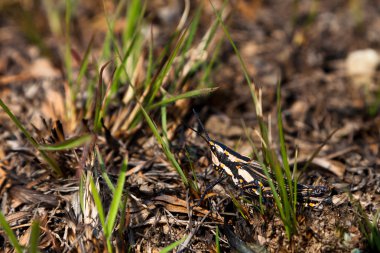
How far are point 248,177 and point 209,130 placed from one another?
92 cm

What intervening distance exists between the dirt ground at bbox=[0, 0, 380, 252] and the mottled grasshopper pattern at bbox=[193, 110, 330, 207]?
3.1 inches

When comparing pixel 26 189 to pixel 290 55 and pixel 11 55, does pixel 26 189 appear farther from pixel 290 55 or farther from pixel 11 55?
pixel 290 55

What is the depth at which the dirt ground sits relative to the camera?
2.04 m

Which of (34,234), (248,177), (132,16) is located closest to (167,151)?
(248,177)

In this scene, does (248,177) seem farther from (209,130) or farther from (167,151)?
(209,130)

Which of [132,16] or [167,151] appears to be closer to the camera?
[167,151]

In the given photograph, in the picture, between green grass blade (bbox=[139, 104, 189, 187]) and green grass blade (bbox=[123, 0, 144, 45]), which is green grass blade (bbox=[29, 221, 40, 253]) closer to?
green grass blade (bbox=[139, 104, 189, 187])

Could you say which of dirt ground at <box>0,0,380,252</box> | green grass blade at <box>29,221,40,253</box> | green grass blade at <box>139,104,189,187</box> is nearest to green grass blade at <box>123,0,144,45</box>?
dirt ground at <box>0,0,380,252</box>

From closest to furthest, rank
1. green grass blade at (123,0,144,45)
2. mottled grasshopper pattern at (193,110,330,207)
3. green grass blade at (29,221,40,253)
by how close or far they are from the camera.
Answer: green grass blade at (29,221,40,253) → mottled grasshopper pattern at (193,110,330,207) → green grass blade at (123,0,144,45)

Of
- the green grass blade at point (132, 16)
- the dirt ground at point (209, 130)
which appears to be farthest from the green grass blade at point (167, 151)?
the green grass blade at point (132, 16)

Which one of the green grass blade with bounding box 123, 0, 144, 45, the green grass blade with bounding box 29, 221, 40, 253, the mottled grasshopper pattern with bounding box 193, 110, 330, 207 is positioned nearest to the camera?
the green grass blade with bounding box 29, 221, 40, 253

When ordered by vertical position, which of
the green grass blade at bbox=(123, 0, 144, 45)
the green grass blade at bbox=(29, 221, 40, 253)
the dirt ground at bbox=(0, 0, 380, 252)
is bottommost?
the dirt ground at bbox=(0, 0, 380, 252)

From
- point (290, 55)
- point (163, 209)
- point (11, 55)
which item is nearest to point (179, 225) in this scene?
point (163, 209)

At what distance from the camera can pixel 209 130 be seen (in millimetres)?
2912
